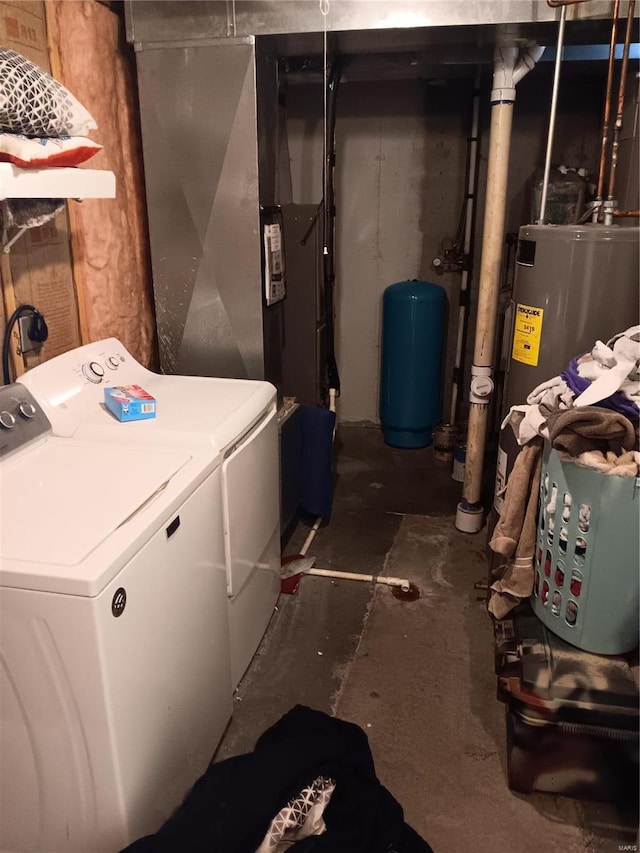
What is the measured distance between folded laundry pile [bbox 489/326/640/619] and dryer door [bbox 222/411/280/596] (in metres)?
0.74

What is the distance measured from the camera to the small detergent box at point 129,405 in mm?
1854

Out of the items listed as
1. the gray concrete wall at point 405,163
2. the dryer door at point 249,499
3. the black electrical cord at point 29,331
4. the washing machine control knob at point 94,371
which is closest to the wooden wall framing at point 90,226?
the black electrical cord at point 29,331

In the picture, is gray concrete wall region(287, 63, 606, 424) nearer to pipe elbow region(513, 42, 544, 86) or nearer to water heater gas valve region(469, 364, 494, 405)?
pipe elbow region(513, 42, 544, 86)

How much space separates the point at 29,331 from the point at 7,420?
1.46ft

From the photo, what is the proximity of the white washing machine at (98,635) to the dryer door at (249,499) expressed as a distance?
0.50ft

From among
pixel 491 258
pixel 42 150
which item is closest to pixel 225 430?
pixel 42 150

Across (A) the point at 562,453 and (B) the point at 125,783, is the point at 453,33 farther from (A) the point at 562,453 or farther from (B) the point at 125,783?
(B) the point at 125,783

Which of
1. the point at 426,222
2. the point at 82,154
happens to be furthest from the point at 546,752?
the point at 426,222

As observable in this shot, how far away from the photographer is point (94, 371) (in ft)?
6.64

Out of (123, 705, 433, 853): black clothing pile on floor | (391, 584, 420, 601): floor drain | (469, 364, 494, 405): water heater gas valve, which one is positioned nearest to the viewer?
(123, 705, 433, 853): black clothing pile on floor

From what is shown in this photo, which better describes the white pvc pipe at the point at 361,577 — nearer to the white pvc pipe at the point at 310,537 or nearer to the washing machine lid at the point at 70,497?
the white pvc pipe at the point at 310,537

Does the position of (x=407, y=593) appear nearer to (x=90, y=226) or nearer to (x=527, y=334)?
(x=527, y=334)

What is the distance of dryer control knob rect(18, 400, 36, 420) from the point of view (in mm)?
1658

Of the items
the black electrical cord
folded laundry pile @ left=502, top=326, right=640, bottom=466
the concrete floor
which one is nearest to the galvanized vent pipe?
the concrete floor
